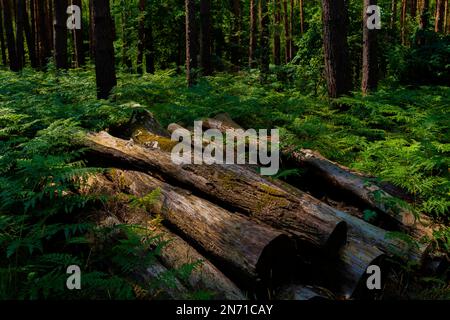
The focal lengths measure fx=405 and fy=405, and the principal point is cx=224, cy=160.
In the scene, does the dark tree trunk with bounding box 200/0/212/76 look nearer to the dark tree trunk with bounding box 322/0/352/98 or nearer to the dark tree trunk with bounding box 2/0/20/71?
the dark tree trunk with bounding box 322/0/352/98

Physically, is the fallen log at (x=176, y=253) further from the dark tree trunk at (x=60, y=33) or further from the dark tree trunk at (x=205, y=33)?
the dark tree trunk at (x=60, y=33)

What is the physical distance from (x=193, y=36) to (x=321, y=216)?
9.51 meters

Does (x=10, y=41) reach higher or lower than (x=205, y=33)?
higher

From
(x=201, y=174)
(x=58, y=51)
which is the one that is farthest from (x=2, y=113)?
(x=58, y=51)

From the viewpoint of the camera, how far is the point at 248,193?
4625 millimetres

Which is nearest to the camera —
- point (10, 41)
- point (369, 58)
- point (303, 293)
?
point (303, 293)

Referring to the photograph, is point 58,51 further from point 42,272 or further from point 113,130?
point 42,272

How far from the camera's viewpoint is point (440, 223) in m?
4.92

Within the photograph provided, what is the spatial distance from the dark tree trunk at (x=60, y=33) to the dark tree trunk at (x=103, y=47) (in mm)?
5634

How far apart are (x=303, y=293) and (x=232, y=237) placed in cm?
83
